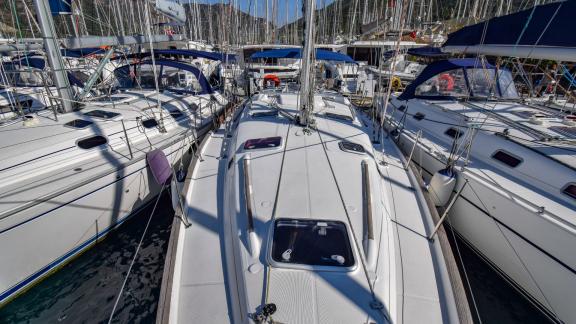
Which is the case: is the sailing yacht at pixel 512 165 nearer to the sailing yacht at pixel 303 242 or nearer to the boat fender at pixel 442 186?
the boat fender at pixel 442 186

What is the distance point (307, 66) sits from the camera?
4254 mm

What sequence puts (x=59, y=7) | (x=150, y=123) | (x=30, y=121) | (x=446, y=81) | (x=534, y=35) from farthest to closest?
(x=446, y=81), (x=150, y=123), (x=59, y=7), (x=30, y=121), (x=534, y=35)

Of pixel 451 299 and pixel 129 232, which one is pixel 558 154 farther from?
pixel 129 232

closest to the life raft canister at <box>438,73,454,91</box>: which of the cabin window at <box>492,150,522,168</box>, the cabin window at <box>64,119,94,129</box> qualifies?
the cabin window at <box>492,150,522,168</box>

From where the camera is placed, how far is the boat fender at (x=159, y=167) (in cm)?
428

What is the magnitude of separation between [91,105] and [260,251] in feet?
15.8

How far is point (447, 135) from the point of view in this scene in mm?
5008

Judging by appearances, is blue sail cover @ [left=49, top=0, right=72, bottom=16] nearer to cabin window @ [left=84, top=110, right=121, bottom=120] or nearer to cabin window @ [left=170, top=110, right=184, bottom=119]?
cabin window @ [left=84, top=110, right=121, bottom=120]

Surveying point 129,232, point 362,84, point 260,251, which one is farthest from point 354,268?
point 362,84

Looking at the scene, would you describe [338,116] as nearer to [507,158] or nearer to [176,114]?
[507,158]

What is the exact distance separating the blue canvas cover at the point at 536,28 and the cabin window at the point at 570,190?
1.73m

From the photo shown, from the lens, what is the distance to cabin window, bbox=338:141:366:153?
383 cm

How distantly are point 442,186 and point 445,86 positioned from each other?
10.9 feet

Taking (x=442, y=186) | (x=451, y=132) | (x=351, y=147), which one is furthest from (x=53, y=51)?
(x=451, y=132)
